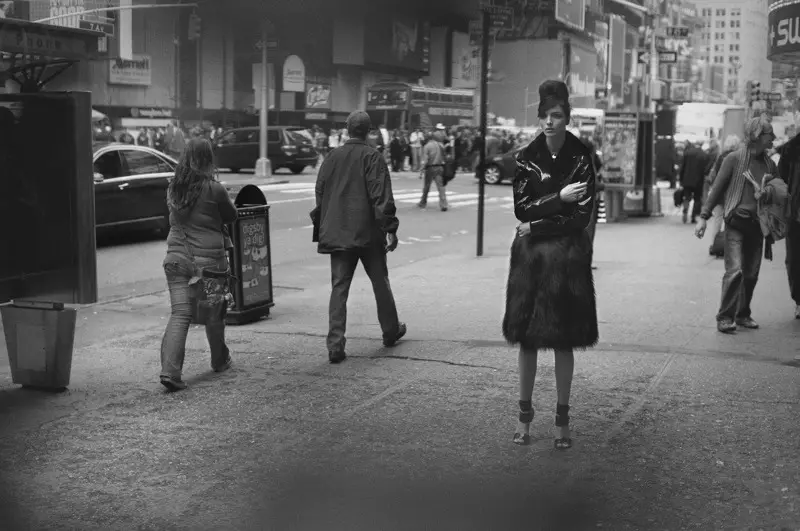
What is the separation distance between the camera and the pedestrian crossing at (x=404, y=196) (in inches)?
1075

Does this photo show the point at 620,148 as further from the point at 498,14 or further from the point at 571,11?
the point at 571,11

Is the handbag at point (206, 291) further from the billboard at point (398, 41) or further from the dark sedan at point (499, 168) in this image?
the billboard at point (398, 41)

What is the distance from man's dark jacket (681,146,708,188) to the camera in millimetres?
22297

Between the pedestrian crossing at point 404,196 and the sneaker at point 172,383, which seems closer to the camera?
the sneaker at point 172,383

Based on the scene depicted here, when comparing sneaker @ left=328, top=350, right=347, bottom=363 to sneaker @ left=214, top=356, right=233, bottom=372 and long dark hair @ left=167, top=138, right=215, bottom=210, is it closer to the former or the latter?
sneaker @ left=214, top=356, right=233, bottom=372

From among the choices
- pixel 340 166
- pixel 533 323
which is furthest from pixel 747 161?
pixel 533 323

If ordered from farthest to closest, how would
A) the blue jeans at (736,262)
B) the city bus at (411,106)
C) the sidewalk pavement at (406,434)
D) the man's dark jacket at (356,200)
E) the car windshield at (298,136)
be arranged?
the city bus at (411,106)
the car windshield at (298,136)
the blue jeans at (736,262)
the man's dark jacket at (356,200)
the sidewalk pavement at (406,434)

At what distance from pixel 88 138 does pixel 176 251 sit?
920 millimetres

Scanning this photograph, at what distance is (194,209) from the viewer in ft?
24.2

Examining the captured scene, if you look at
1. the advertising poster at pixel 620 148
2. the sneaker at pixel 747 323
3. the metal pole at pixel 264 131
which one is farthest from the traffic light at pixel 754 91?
the sneaker at pixel 747 323

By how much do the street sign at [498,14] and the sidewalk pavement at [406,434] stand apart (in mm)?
6264

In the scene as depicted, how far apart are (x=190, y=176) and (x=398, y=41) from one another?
7496 centimetres

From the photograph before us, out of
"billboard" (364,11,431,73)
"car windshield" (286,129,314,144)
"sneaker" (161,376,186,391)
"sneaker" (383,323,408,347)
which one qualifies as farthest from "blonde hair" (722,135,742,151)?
"billboard" (364,11,431,73)

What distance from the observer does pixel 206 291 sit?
7469mm
